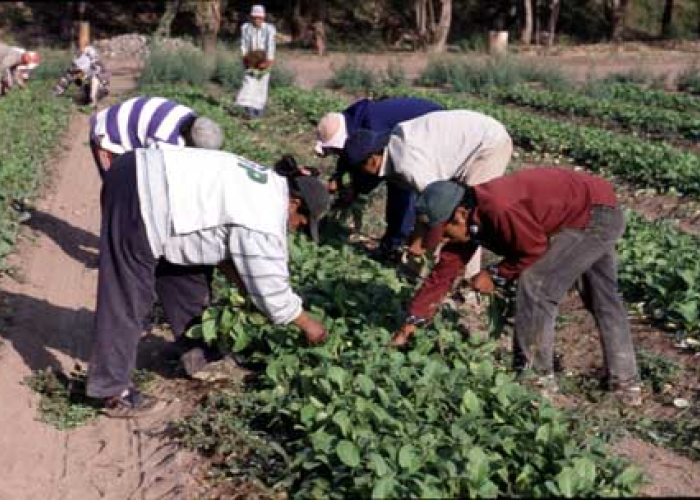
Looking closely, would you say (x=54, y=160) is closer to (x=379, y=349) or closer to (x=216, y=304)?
(x=216, y=304)

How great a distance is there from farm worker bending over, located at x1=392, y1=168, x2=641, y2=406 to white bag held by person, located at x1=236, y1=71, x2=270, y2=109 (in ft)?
31.5

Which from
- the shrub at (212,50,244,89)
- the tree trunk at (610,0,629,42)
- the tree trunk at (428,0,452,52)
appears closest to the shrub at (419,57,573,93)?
the shrub at (212,50,244,89)

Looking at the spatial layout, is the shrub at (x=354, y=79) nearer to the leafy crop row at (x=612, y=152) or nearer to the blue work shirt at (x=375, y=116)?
the leafy crop row at (x=612, y=152)

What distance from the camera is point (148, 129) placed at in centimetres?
663

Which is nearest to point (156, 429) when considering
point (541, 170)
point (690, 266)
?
point (541, 170)

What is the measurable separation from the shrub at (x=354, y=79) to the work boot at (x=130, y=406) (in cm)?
1421

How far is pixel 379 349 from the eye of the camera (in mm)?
4977

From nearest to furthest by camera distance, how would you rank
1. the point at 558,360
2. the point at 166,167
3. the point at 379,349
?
1. the point at 166,167
2. the point at 379,349
3. the point at 558,360

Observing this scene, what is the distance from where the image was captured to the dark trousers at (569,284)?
16.9ft

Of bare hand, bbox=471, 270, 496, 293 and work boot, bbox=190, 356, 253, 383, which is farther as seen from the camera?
work boot, bbox=190, 356, 253, 383

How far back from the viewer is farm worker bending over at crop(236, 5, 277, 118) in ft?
47.8

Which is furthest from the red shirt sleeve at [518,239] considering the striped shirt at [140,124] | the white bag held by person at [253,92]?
the white bag held by person at [253,92]

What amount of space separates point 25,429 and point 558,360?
2971mm

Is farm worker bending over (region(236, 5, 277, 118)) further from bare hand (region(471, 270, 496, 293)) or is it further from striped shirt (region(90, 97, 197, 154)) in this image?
bare hand (region(471, 270, 496, 293))
